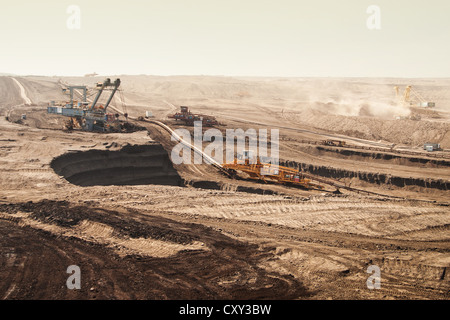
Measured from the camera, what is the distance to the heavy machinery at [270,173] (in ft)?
81.4

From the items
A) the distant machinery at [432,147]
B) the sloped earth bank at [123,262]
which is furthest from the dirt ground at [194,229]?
the distant machinery at [432,147]

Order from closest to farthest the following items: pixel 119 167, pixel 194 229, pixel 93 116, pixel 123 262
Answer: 1. pixel 123 262
2. pixel 194 229
3. pixel 119 167
4. pixel 93 116

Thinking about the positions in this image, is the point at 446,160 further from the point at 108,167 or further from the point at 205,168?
the point at 108,167

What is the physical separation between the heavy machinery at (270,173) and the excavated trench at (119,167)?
14.0ft

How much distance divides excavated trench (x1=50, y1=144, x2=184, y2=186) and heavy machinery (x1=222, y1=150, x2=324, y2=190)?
427 centimetres

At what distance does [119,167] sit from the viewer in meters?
23.1

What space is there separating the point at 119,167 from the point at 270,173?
395 inches

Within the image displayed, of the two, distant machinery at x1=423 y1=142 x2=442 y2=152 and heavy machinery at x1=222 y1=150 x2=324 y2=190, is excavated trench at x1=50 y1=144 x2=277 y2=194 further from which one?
distant machinery at x1=423 y1=142 x2=442 y2=152

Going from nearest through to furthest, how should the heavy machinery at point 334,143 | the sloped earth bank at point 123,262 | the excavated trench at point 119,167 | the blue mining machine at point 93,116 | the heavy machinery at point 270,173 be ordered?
the sloped earth bank at point 123,262 → the excavated trench at point 119,167 → the heavy machinery at point 270,173 → the blue mining machine at point 93,116 → the heavy machinery at point 334,143

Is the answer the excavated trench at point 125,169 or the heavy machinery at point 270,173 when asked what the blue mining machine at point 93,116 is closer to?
the excavated trench at point 125,169

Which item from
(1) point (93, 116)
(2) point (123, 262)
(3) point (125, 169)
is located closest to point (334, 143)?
(3) point (125, 169)

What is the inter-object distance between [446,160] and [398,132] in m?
11.7

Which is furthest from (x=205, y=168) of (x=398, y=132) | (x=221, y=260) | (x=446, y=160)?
(x=398, y=132)

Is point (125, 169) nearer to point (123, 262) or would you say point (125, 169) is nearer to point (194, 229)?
point (194, 229)
